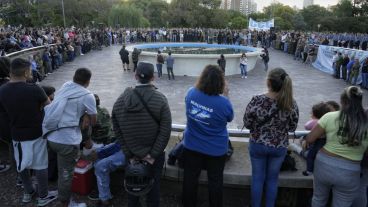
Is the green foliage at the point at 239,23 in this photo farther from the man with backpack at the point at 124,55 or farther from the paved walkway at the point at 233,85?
the man with backpack at the point at 124,55

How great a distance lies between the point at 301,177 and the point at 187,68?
14.6m

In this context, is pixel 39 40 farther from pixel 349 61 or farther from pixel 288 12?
pixel 288 12

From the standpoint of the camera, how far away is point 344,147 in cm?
311

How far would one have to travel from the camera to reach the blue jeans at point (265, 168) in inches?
135

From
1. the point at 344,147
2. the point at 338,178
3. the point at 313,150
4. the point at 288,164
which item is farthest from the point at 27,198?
the point at 344,147

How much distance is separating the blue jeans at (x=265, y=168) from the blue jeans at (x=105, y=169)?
1.55 meters

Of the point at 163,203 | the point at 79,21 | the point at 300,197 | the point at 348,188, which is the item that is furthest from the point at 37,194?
the point at 79,21

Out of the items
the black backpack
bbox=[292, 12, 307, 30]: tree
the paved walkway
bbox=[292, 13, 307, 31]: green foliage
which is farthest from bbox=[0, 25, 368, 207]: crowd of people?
bbox=[292, 12, 307, 30]: tree

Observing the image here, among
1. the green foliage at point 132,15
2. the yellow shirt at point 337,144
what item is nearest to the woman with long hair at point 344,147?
the yellow shirt at point 337,144

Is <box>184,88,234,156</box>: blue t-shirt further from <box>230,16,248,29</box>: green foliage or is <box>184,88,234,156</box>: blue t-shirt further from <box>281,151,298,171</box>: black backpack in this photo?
<box>230,16,248,29</box>: green foliage

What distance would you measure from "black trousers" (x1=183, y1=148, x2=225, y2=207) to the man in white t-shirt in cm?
122

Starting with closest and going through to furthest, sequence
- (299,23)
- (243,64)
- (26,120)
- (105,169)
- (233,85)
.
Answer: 1. (26,120)
2. (105,169)
3. (233,85)
4. (243,64)
5. (299,23)

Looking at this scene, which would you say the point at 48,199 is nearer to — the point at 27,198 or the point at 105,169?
the point at 27,198

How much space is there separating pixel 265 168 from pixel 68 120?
2.20 m
